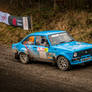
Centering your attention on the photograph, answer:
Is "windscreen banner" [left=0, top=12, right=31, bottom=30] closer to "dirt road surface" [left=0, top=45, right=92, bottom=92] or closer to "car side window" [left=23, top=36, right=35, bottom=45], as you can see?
"car side window" [left=23, top=36, right=35, bottom=45]

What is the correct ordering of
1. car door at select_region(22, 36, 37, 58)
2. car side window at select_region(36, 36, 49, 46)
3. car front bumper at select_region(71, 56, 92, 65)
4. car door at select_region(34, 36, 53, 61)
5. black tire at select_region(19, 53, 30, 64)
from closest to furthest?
car front bumper at select_region(71, 56, 92, 65), car door at select_region(34, 36, 53, 61), car side window at select_region(36, 36, 49, 46), car door at select_region(22, 36, 37, 58), black tire at select_region(19, 53, 30, 64)

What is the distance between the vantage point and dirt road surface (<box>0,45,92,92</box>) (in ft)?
25.2

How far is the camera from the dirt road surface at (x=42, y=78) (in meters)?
7.67

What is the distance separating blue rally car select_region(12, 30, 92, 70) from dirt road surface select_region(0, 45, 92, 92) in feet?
1.34

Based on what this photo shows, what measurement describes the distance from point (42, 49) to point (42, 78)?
77.6 inches

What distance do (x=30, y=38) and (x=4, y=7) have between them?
15811 mm

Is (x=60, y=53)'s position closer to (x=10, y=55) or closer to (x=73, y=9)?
(x=10, y=55)

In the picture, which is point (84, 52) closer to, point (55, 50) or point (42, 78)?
point (55, 50)

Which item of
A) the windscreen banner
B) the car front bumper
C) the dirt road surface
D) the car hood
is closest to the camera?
the dirt road surface

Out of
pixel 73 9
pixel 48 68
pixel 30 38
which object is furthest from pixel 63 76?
pixel 73 9

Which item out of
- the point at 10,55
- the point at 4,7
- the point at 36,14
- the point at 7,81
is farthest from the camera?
the point at 4,7

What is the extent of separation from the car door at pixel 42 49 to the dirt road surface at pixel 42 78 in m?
0.53

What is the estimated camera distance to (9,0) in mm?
27906

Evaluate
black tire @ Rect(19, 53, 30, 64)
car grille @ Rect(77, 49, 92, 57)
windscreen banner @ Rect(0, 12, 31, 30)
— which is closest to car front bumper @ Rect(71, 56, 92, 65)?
car grille @ Rect(77, 49, 92, 57)
